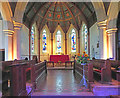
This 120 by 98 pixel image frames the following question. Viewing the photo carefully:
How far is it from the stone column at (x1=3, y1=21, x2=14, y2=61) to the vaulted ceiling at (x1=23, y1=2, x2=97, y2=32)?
429 centimetres

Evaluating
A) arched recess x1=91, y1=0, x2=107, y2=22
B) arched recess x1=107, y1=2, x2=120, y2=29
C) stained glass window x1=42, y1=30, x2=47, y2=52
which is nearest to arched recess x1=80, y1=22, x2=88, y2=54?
stained glass window x1=42, y1=30, x2=47, y2=52

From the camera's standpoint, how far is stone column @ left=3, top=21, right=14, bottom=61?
7.56 metres

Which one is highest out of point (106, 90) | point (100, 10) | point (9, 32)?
point (100, 10)

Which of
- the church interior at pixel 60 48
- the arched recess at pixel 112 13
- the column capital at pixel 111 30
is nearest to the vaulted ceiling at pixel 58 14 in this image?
the church interior at pixel 60 48

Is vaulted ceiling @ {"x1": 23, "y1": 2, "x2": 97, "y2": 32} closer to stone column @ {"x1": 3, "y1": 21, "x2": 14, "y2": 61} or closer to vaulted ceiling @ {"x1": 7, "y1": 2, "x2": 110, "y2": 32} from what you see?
vaulted ceiling @ {"x1": 7, "y1": 2, "x2": 110, "y2": 32}

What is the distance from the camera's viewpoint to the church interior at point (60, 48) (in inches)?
148

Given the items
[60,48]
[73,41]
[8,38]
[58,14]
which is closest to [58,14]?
[58,14]

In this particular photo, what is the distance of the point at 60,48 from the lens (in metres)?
16.0

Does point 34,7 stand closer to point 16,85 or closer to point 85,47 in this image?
point 85,47

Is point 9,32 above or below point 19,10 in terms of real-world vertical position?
below

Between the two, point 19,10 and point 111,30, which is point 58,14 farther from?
point 111,30

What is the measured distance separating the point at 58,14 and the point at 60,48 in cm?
418

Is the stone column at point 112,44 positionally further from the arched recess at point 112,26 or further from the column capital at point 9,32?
the column capital at point 9,32

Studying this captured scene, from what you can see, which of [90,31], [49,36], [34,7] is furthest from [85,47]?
[34,7]
